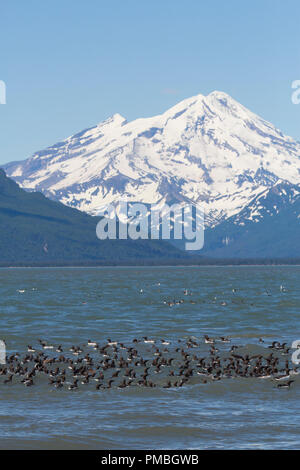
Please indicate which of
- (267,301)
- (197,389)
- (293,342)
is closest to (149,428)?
(197,389)

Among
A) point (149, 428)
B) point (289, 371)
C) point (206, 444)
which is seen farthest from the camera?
point (289, 371)

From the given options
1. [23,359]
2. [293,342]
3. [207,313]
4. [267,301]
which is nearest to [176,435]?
[23,359]

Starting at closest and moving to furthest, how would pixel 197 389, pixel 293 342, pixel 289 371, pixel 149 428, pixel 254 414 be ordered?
pixel 149 428
pixel 254 414
pixel 197 389
pixel 289 371
pixel 293 342

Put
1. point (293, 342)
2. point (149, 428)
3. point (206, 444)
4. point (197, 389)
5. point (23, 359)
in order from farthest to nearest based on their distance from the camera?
point (293, 342) → point (23, 359) → point (197, 389) → point (149, 428) → point (206, 444)

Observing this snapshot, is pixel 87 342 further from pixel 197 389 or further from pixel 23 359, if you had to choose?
pixel 197 389

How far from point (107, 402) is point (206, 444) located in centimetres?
1047

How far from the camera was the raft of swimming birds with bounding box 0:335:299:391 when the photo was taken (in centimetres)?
5038

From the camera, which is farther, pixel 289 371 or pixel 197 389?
pixel 289 371

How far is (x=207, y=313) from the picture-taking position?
108 m

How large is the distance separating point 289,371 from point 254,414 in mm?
12017

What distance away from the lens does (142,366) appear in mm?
57031

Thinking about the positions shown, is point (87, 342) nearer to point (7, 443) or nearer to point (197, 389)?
point (197, 389)

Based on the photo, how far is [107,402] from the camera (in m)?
44.5

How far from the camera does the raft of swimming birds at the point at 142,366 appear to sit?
50.4 meters
